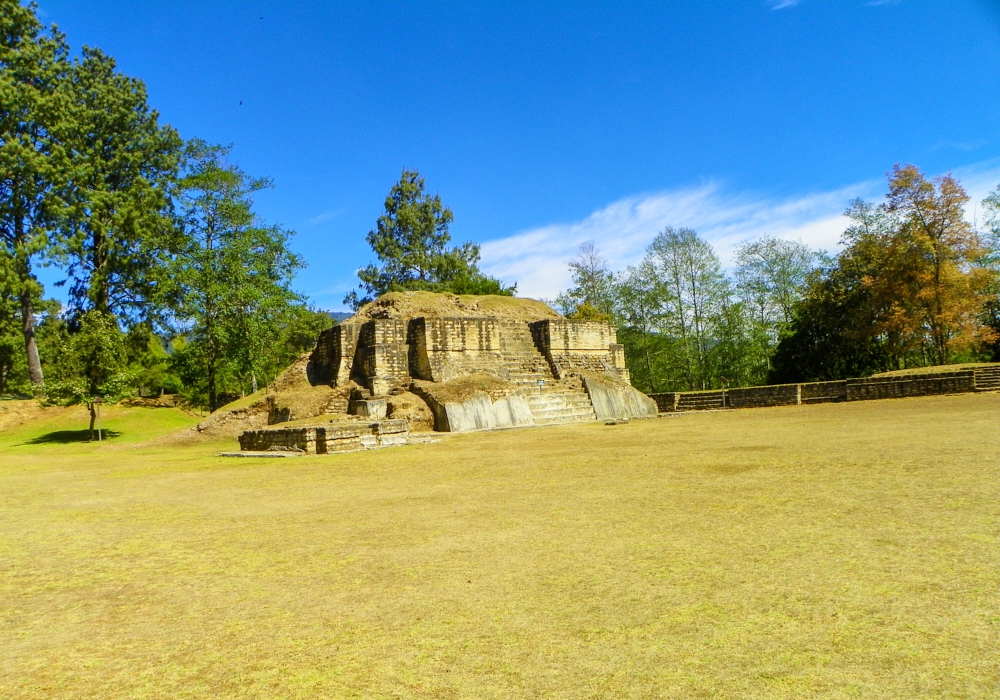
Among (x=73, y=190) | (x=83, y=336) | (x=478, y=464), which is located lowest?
(x=478, y=464)

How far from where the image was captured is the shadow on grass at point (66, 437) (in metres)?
22.5

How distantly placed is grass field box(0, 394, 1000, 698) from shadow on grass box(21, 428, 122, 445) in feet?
59.8

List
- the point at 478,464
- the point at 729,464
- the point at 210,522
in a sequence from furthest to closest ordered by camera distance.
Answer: the point at 478,464 → the point at 729,464 → the point at 210,522

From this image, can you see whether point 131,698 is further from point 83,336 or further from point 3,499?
point 83,336

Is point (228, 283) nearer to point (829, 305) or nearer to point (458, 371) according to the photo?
point (458, 371)

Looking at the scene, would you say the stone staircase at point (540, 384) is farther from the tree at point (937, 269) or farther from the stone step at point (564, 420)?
the tree at point (937, 269)

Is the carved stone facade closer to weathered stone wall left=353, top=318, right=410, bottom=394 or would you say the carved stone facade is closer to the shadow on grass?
weathered stone wall left=353, top=318, right=410, bottom=394

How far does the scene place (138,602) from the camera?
352cm

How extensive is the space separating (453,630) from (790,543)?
2379 mm

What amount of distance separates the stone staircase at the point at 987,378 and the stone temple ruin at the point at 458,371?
32.0 ft

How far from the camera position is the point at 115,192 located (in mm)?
30625

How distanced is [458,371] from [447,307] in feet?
15.0

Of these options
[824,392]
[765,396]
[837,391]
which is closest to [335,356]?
[765,396]

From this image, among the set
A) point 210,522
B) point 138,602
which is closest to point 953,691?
point 138,602
